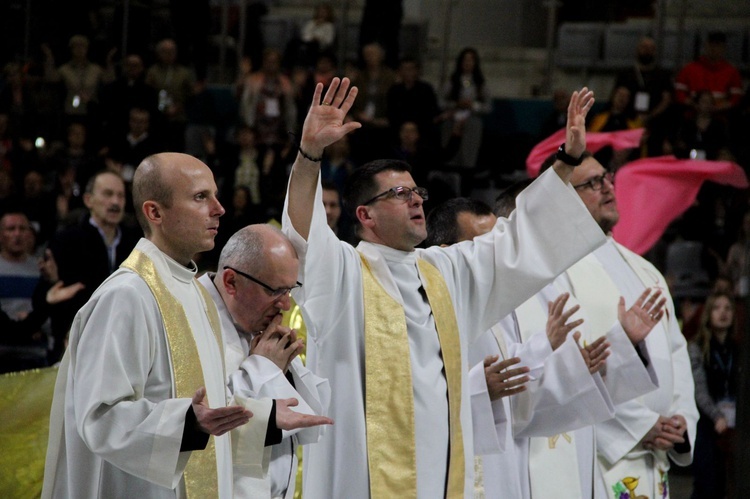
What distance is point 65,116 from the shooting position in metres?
12.2

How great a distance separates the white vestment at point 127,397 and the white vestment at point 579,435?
177 centimetres

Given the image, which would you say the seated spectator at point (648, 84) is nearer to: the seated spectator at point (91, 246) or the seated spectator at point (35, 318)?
the seated spectator at point (91, 246)

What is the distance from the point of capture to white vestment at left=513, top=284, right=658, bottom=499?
5020mm

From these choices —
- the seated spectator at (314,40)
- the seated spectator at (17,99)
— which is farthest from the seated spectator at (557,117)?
the seated spectator at (17,99)

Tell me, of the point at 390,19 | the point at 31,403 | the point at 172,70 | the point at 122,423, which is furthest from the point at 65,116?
the point at 122,423

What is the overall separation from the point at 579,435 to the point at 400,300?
1429 mm

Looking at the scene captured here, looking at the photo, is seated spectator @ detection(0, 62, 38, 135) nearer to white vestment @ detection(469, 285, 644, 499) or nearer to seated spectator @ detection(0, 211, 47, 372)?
seated spectator @ detection(0, 211, 47, 372)

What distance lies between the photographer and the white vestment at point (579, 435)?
5020 millimetres

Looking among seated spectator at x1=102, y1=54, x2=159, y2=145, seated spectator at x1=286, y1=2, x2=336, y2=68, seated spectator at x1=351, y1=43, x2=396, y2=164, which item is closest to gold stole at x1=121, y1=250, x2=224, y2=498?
seated spectator at x1=351, y1=43, x2=396, y2=164

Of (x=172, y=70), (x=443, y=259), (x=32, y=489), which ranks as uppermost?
(x=172, y=70)

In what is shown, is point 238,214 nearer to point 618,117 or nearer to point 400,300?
point 618,117

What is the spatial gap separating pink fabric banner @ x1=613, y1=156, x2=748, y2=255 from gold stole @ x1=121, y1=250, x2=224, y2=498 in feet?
15.0

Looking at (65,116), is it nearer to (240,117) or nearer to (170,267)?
(240,117)

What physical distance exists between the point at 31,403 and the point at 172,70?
7.77 metres
